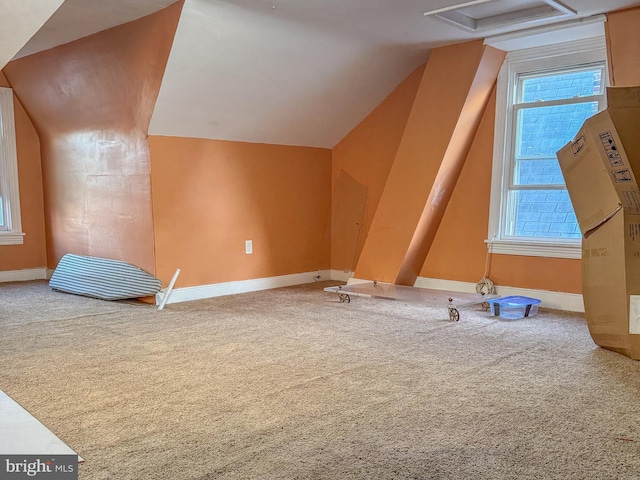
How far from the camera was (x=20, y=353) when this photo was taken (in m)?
3.05

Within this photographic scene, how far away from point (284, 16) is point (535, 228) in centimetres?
253

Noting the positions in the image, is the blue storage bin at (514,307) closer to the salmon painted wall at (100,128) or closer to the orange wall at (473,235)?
the orange wall at (473,235)

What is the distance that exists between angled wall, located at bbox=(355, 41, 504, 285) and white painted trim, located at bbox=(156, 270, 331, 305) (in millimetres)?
832

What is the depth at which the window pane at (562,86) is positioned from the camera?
4.14m

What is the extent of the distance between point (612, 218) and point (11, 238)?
5266 millimetres

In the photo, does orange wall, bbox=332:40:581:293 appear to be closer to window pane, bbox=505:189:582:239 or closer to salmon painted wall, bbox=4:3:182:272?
window pane, bbox=505:189:582:239

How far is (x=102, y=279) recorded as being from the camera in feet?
15.2

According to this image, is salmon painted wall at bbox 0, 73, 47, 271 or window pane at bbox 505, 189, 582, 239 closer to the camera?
window pane at bbox 505, 189, 582, 239

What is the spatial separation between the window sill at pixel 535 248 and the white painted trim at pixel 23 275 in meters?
4.41

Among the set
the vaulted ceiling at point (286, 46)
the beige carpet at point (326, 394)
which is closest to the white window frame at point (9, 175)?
the vaulted ceiling at point (286, 46)

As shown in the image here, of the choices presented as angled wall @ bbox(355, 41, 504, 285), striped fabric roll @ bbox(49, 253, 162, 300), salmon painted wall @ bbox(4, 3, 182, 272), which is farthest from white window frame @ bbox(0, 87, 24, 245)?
angled wall @ bbox(355, 41, 504, 285)

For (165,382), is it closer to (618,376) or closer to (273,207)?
(618,376)

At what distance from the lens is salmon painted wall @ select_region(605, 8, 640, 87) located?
3.53 m

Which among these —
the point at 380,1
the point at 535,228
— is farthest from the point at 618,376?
the point at 380,1
